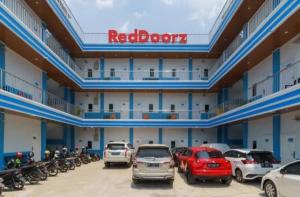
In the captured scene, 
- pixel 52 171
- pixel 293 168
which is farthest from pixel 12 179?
pixel 293 168

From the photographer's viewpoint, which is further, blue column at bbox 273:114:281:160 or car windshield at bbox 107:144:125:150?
car windshield at bbox 107:144:125:150

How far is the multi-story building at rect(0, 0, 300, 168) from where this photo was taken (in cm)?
1995

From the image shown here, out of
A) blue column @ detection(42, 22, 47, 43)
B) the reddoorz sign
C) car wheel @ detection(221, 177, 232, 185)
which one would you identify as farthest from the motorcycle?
the reddoorz sign

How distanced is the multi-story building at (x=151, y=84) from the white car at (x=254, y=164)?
251 cm

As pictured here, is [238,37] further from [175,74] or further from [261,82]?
[175,74]

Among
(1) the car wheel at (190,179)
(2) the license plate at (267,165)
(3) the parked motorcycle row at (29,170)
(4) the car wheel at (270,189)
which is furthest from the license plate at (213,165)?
(3) the parked motorcycle row at (29,170)

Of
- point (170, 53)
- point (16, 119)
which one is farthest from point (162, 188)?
point (170, 53)

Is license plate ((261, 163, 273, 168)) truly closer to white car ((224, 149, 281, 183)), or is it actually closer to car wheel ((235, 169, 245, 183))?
white car ((224, 149, 281, 183))

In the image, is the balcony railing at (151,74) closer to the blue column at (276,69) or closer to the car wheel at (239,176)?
the blue column at (276,69)

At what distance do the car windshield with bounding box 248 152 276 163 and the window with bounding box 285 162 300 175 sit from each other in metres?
4.55

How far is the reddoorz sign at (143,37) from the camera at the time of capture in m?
37.5

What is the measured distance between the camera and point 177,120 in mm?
36500

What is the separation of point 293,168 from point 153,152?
6.21 metres

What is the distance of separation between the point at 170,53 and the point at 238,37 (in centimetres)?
961
